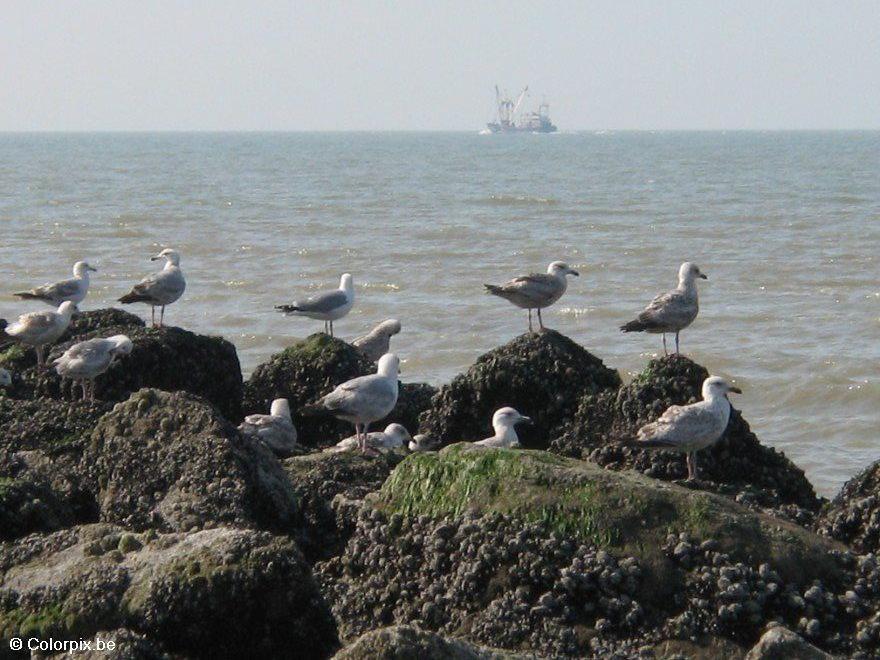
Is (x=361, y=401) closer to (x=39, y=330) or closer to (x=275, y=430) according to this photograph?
(x=275, y=430)

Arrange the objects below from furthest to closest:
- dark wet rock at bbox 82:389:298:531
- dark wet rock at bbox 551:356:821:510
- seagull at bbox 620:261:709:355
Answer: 1. seagull at bbox 620:261:709:355
2. dark wet rock at bbox 551:356:821:510
3. dark wet rock at bbox 82:389:298:531

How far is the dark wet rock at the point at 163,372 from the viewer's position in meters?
9.95

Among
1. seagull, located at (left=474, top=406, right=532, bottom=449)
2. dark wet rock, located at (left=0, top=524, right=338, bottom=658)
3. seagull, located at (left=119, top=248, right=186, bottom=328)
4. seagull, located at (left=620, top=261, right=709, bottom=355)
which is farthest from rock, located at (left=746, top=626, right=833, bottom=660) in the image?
seagull, located at (left=119, top=248, right=186, bottom=328)

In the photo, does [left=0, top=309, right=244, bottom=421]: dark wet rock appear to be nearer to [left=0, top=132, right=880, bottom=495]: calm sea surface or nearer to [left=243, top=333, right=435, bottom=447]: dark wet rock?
[left=243, top=333, right=435, bottom=447]: dark wet rock

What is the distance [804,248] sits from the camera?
28.8m

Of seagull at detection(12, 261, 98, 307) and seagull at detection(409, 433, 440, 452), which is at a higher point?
seagull at detection(12, 261, 98, 307)

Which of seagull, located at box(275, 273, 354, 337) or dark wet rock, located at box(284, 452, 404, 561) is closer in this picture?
dark wet rock, located at box(284, 452, 404, 561)

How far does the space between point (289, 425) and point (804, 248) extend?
21.1 meters

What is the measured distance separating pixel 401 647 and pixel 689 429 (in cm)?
392

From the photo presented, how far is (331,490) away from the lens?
725cm

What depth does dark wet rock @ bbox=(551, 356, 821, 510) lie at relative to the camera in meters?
8.26

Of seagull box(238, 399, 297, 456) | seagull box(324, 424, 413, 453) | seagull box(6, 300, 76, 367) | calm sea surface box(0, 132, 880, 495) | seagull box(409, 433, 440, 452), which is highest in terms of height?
seagull box(6, 300, 76, 367)

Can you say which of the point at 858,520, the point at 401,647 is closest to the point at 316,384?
the point at 858,520

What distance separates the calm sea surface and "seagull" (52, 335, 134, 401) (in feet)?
18.0
